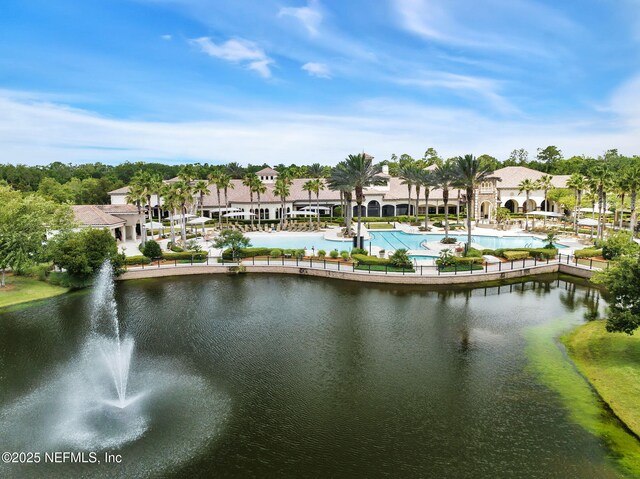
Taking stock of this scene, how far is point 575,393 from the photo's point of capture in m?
16.6

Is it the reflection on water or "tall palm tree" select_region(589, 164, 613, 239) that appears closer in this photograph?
the reflection on water

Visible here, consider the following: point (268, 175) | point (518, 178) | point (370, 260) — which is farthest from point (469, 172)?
point (268, 175)

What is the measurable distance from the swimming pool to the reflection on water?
18295 mm

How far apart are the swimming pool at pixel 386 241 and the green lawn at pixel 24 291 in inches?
886

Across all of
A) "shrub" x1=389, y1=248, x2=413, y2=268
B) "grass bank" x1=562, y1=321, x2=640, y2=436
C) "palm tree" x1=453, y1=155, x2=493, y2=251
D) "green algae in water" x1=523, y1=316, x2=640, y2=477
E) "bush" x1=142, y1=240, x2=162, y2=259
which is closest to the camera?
"green algae in water" x1=523, y1=316, x2=640, y2=477

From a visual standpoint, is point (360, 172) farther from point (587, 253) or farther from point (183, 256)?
point (587, 253)

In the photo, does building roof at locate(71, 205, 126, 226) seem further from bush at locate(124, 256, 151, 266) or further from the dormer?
the dormer

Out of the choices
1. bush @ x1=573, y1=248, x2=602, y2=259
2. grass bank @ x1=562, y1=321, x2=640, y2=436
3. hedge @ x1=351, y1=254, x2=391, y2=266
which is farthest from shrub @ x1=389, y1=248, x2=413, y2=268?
bush @ x1=573, y1=248, x2=602, y2=259

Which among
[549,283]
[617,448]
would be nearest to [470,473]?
[617,448]

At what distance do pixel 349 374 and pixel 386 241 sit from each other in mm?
36486

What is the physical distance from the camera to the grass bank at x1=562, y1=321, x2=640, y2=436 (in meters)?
15.3

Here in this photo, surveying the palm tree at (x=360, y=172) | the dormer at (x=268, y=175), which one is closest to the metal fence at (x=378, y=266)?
the palm tree at (x=360, y=172)

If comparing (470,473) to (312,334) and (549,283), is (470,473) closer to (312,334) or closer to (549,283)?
(312,334)

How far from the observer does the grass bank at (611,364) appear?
15.3 meters
